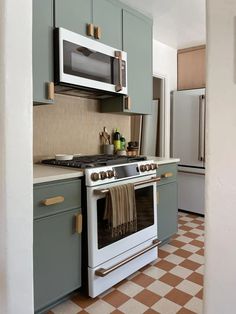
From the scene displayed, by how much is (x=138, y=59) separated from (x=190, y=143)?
1502mm

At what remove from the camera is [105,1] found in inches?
90.2

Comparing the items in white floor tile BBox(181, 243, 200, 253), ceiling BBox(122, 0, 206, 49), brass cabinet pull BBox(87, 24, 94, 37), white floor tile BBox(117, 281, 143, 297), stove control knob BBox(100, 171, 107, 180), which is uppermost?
ceiling BBox(122, 0, 206, 49)

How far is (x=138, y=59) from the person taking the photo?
2.68 meters

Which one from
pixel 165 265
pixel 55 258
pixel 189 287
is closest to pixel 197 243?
pixel 165 265

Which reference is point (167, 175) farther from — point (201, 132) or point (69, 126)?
point (201, 132)

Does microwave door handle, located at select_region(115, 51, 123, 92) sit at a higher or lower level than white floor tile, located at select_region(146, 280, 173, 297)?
higher

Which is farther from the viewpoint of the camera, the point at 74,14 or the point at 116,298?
the point at 74,14

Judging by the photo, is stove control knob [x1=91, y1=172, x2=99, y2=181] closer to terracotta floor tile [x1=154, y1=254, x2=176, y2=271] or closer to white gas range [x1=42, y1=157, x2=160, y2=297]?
white gas range [x1=42, y1=157, x2=160, y2=297]

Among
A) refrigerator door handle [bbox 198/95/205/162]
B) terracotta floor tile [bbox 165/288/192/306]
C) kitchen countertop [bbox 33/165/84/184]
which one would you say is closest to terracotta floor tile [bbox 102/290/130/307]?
terracotta floor tile [bbox 165/288/192/306]

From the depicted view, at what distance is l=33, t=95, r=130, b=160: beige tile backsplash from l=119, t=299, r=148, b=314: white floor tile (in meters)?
1.30

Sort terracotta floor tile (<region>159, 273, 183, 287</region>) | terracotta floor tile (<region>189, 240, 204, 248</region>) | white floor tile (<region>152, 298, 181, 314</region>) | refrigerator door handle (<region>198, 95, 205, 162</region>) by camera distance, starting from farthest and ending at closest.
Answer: refrigerator door handle (<region>198, 95, 205, 162</region>), terracotta floor tile (<region>189, 240, 204, 248</region>), terracotta floor tile (<region>159, 273, 183, 287</region>), white floor tile (<region>152, 298, 181, 314</region>)
